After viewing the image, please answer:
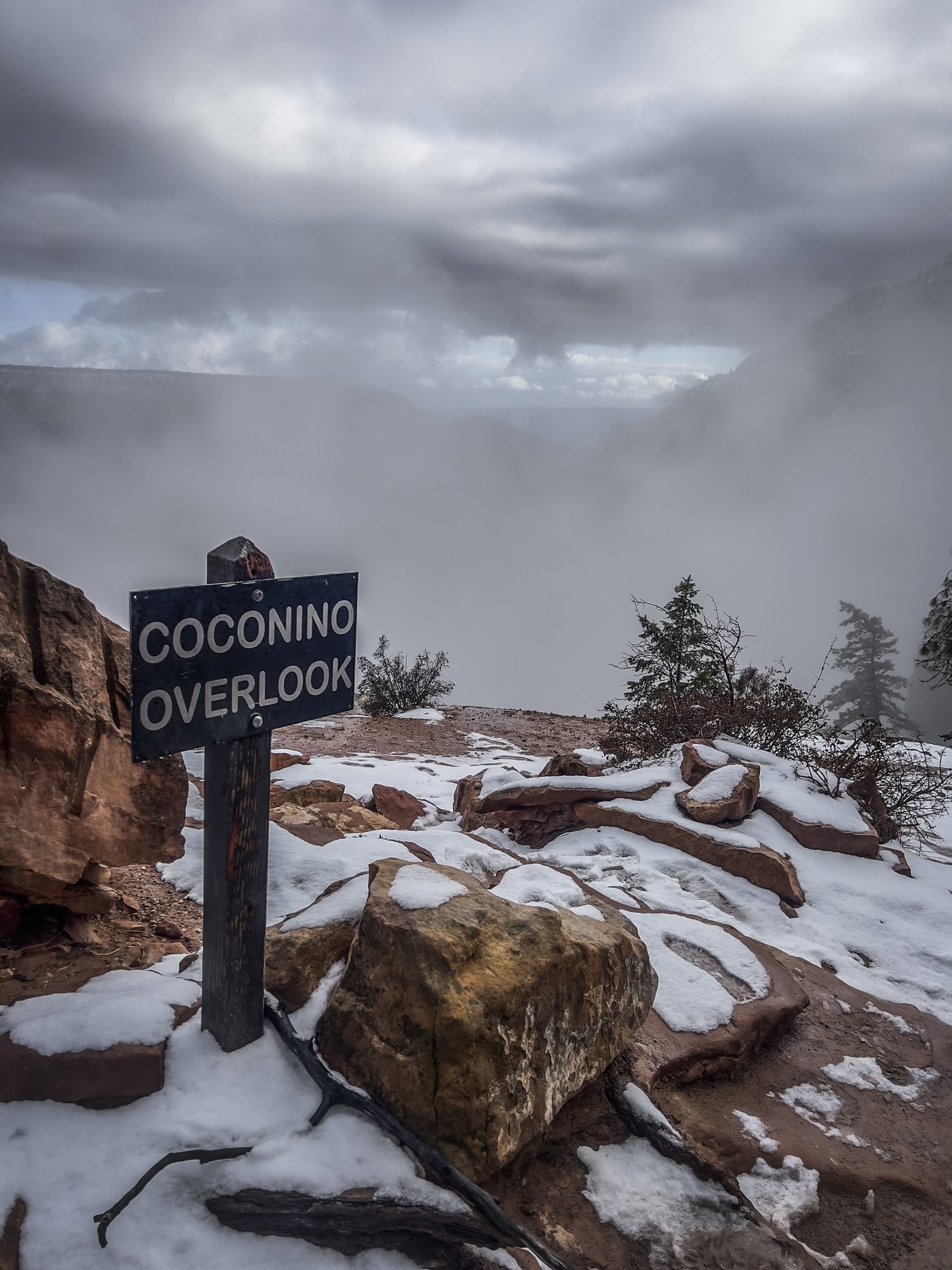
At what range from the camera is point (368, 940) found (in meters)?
2.74

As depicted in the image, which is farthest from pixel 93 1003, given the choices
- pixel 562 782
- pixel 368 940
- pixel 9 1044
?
pixel 562 782

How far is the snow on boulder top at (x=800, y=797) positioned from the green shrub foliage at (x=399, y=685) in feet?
47.3

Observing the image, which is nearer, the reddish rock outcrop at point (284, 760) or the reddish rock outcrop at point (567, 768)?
the reddish rock outcrop at point (567, 768)

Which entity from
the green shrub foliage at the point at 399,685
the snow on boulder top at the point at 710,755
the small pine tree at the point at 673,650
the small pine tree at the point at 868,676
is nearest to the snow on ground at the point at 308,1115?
the snow on boulder top at the point at 710,755

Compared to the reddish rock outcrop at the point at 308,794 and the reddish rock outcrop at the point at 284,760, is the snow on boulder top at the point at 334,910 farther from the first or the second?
the reddish rock outcrop at the point at 284,760

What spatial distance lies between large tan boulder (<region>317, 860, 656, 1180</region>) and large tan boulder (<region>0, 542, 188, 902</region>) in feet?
4.57

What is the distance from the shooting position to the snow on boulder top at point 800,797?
630cm

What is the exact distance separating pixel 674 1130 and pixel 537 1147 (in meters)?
0.62

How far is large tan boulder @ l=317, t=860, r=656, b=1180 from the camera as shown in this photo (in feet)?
7.96

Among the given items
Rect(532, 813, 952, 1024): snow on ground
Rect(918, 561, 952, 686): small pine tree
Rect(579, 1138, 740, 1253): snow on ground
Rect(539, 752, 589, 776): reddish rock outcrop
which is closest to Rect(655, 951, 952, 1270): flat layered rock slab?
Rect(579, 1138, 740, 1253): snow on ground

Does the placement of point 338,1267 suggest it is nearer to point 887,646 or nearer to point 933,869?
point 933,869

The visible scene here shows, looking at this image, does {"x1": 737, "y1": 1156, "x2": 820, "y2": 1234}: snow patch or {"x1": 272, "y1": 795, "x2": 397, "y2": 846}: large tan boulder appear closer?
{"x1": 737, "y1": 1156, "x2": 820, "y2": 1234}: snow patch

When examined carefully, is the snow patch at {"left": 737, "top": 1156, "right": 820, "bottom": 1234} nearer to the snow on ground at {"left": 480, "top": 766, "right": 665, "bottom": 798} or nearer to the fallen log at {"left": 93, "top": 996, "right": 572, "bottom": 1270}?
the fallen log at {"left": 93, "top": 996, "right": 572, "bottom": 1270}

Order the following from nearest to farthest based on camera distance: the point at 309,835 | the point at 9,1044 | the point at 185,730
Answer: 1. the point at 185,730
2. the point at 9,1044
3. the point at 309,835
